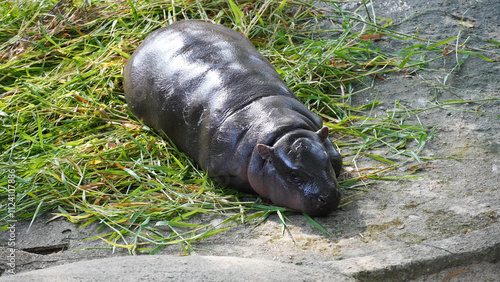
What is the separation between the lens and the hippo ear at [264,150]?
4.84 meters

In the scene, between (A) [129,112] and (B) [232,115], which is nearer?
(B) [232,115]

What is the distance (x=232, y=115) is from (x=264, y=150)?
59 cm

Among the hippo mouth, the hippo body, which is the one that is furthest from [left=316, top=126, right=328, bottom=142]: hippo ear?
the hippo mouth

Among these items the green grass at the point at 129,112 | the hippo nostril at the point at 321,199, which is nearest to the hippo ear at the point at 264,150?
the green grass at the point at 129,112

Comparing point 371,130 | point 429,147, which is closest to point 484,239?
point 429,147

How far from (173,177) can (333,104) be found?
6.12 feet

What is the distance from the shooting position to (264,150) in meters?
4.86

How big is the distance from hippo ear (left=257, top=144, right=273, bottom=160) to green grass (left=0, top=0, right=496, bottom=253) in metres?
0.39

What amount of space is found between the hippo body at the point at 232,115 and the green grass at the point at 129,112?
0.18 meters

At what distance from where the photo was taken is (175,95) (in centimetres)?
577

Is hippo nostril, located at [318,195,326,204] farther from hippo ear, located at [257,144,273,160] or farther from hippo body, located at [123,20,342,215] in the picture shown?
hippo ear, located at [257,144,273,160]

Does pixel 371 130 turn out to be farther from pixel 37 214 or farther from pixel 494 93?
pixel 37 214

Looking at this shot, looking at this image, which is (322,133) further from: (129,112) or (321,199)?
(129,112)

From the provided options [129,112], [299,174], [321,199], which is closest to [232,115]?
[299,174]
